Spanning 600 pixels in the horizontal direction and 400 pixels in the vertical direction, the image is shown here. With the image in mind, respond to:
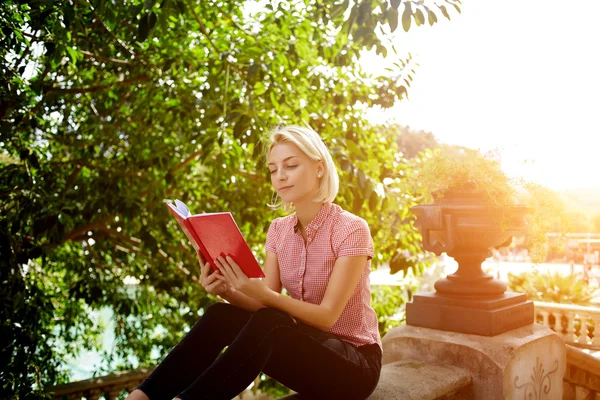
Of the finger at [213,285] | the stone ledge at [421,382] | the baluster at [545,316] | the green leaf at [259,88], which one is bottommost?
the baluster at [545,316]

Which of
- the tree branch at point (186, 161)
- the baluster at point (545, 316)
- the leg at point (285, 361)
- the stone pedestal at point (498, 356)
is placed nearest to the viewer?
the leg at point (285, 361)

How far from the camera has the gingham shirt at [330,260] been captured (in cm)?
218

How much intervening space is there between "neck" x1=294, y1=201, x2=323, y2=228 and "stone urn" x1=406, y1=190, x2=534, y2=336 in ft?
2.49

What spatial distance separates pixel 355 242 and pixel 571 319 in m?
5.47

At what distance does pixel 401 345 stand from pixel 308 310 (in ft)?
3.55

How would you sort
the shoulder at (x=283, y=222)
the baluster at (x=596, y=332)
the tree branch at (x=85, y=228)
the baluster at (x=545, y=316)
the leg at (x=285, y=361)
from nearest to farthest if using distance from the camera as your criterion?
1. the leg at (x=285, y=361)
2. the shoulder at (x=283, y=222)
3. the tree branch at (x=85, y=228)
4. the baluster at (x=596, y=332)
5. the baluster at (x=545, y=316)

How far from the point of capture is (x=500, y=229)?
2.71 metres

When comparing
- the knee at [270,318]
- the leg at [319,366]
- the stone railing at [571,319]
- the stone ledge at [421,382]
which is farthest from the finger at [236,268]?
the stone railing at [571,319]

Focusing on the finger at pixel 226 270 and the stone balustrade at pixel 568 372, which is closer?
the finger at pixel 226 270

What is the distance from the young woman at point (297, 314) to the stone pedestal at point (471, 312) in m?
0.66

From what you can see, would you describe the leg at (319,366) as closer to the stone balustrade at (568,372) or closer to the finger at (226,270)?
the finger at (226,270)

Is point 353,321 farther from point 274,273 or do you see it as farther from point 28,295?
point 28,295

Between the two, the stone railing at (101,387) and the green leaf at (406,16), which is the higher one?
the green leaf at (406,16)

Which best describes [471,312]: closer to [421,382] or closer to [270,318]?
[421,382]
